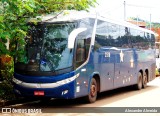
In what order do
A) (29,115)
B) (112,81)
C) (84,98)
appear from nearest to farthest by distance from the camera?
(29,115) → (84,98) → (112,81)

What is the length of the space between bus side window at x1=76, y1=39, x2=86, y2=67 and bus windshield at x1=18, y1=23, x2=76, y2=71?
360mm

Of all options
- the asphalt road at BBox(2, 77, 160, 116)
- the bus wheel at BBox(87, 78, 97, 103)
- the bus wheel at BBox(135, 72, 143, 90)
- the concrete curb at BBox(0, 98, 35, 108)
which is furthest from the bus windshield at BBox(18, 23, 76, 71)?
the bus wheel at BBox(135, 72, 143, 90)

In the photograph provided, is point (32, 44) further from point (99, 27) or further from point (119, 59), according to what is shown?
point (119, 59)

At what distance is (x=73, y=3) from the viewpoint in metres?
13.9

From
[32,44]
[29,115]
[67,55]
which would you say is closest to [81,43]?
[67,55]

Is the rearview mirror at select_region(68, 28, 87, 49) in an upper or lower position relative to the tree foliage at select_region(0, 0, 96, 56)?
lower

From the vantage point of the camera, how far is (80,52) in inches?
497

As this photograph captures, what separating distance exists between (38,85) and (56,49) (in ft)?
4.41

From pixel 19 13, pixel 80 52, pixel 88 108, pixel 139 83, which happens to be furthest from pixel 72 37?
pixel 139 83

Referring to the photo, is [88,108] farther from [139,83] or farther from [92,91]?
[139,83]

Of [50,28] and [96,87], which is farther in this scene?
[96,87]

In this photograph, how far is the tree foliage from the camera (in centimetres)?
1119

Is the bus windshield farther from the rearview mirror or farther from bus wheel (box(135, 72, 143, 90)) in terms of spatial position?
bus wheel (box(135, 72, 143, 90))

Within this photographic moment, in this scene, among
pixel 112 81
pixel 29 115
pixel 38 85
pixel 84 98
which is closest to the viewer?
pixel 29 115
